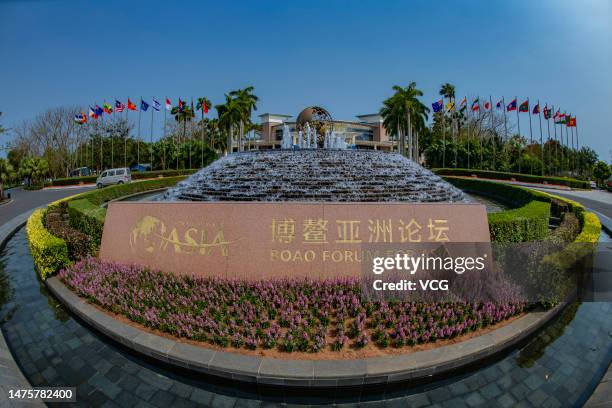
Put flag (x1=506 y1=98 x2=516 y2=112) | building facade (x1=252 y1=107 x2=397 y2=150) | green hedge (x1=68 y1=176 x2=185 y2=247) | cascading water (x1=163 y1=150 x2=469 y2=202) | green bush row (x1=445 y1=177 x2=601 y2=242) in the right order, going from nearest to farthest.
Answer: green bush row (x1=445 y1=177 x2=601 y2=242)
green hedge (x1=68 y1=176 x2=185 y2=247)
cascading water (x1=163 y1=150 x2=469 y2=202)
flag (x1=506 y1=98 x2=516 y2=112)
building facade (x1=252 y1=107 x2=397 y2=150)

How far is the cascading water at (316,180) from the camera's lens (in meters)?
→ 11.8

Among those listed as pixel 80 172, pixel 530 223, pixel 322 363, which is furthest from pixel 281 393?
pixel 80 172

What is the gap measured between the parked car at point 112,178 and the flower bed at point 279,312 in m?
24.5

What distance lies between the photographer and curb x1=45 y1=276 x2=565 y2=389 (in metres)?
3.89

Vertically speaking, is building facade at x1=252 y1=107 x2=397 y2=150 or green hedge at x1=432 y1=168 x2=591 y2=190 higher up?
building facade at x1=252 y1=107 x2=397 y2=150

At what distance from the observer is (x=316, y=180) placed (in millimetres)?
12523

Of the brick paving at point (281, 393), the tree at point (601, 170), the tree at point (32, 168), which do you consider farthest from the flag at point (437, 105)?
the tree at point (32, 168)

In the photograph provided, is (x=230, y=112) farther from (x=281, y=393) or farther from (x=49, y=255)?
(x=281, y=393)

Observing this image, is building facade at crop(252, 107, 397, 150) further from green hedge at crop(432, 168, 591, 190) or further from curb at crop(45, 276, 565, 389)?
curb at crop(45, 276, 565, 389)

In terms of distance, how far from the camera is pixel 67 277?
273 inches

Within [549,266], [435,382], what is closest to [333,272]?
[435,382]

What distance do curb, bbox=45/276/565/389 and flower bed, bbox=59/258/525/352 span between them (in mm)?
242

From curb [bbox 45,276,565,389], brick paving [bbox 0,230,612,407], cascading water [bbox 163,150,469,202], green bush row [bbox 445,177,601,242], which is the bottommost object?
brick paving [bbox 0,230,612,407]

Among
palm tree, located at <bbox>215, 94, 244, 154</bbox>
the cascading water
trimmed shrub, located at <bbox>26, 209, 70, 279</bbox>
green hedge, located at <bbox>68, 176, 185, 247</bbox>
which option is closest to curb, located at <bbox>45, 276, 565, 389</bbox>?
trimmed shrub, located at <bbox>26, 209, 70, 279</bbox>
